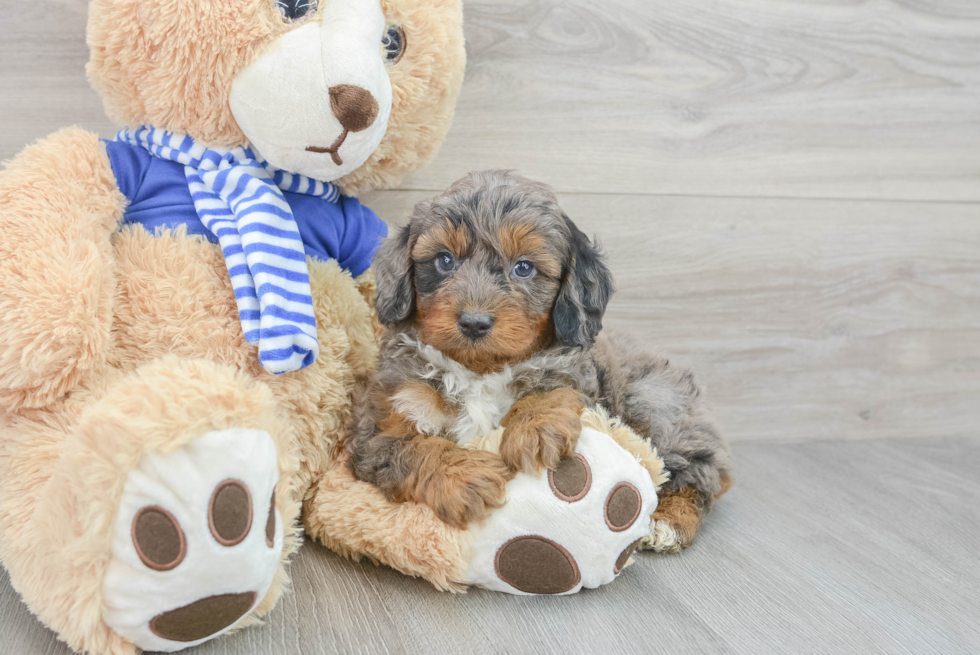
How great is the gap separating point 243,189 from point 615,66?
146 centimetres

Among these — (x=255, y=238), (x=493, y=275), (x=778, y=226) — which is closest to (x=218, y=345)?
(x=255, y=238)

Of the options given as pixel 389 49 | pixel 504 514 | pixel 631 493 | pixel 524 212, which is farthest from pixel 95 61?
pixel 631 493

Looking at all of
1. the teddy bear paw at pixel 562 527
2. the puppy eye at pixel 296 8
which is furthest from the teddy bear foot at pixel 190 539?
the puppy eye at pixel 296 8

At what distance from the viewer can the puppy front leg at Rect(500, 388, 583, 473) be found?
5.19 ft

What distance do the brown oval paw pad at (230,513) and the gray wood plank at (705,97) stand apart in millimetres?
1465

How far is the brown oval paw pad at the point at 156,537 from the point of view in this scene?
120cm

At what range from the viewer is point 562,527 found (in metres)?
1.56

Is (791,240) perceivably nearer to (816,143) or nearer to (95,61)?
(816,143)

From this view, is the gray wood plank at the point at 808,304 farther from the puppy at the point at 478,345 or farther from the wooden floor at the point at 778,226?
the puppy at the point at 478,345

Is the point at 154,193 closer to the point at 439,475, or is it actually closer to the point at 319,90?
the point at 319,90

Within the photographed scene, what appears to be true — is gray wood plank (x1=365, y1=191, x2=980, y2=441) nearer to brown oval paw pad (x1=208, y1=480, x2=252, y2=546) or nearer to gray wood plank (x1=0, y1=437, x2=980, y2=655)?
gray wood plank (x1=0, y1=437, x2=980, y2=655)

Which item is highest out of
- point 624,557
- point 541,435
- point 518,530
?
point 541,435

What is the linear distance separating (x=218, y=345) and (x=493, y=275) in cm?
67

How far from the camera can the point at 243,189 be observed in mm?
1777
